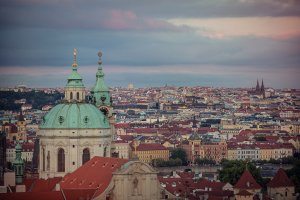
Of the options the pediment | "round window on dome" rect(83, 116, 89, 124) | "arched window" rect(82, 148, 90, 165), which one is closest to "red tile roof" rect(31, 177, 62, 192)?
"arched window" rect(82, 148, 90, 165)

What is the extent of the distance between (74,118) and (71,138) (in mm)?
944

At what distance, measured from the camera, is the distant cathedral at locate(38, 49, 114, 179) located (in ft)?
184

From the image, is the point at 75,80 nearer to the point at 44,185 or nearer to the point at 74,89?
the point at 74,89

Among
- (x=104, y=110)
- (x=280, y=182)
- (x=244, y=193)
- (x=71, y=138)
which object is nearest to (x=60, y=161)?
(x=71, y=138)

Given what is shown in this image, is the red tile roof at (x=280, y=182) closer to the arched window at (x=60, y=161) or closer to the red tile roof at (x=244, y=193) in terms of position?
the red tile roof at (x=244, y=193)

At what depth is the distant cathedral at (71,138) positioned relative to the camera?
184 ft

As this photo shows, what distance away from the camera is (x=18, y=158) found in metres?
54.5

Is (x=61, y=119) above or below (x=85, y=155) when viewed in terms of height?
above

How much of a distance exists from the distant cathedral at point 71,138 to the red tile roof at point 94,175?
3.03 m

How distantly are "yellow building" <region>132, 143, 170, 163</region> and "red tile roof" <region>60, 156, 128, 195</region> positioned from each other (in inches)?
2244

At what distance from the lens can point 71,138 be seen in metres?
56.1

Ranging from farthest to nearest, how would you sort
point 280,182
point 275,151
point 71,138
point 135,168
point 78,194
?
1. point 275,151
2. point 280,182
3. point 71,138
4. point 135,168
5. point 78,194

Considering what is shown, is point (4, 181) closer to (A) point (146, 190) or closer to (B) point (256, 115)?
(A) point (146, 190)

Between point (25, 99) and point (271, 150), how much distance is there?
66769 millimetres
